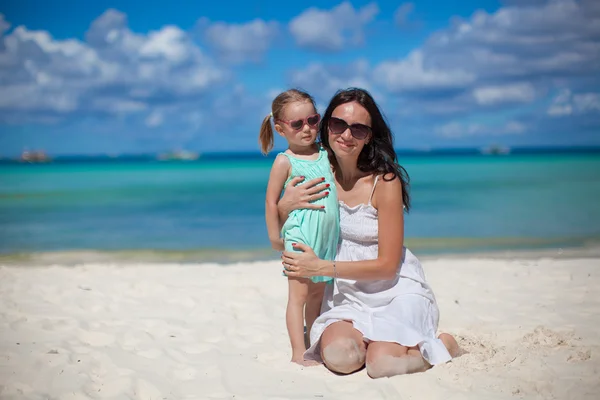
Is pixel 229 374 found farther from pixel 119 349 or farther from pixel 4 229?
pixel 4 229

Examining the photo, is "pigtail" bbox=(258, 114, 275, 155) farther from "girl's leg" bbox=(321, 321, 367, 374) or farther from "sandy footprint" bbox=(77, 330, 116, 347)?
"sandy footprint" bbox=(77, 330, 116, 347)

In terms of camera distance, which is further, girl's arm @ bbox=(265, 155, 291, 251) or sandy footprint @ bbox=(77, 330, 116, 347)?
sandy footprint @ bbox=(77, 330, 116, 347)

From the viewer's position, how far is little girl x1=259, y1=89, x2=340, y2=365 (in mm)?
3615

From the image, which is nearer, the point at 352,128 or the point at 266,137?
the point at 352,128

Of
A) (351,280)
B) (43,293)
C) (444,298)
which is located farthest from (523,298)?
(43,293)

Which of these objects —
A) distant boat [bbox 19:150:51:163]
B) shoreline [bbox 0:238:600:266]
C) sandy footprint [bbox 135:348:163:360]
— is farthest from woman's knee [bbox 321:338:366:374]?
distant boat [bbox 19:150:51:163]

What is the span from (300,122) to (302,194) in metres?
0.49

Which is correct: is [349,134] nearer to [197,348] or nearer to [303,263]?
[303,263]

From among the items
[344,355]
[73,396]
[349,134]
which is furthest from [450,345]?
[73,396]

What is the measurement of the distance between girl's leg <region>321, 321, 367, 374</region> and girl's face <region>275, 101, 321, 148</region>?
125cm

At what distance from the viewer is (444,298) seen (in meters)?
5.71

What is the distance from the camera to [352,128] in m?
3.58

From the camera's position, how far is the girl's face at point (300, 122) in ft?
12.2

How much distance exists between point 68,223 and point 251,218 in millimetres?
4808
